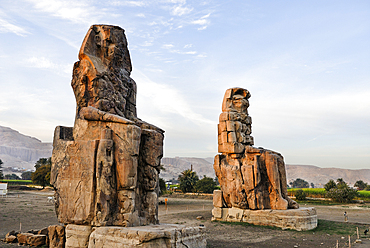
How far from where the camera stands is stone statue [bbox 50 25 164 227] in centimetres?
763

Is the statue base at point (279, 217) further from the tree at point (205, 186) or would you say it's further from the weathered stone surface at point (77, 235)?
the tree at point (205, 186)

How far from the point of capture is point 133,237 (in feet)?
22.1

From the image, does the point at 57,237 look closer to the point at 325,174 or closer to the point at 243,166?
the point at 243,166

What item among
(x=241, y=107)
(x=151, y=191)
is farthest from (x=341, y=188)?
(x=151, y=191)

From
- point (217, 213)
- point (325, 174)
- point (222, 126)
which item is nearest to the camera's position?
point (217, 213)

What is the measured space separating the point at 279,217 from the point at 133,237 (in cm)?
773

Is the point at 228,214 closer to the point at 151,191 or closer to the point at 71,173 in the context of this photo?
the point at 151,191

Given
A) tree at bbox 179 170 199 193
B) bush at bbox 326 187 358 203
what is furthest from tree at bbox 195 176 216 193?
bush at bbox 326 187 358 203

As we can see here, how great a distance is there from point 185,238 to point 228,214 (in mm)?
7164

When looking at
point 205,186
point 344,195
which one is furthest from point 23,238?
point 205,186

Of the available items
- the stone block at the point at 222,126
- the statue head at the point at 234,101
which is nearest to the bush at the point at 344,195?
the statue head at the point at 234,101

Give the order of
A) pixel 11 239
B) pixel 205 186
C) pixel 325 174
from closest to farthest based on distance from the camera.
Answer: pixel 11 239 → pixel 205 186 → pixel 325 174

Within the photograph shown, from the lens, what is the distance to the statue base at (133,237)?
669cm

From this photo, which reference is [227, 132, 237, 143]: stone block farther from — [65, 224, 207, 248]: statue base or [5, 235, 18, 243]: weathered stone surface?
[5, 235, 18, 243]: weathered stone surface
